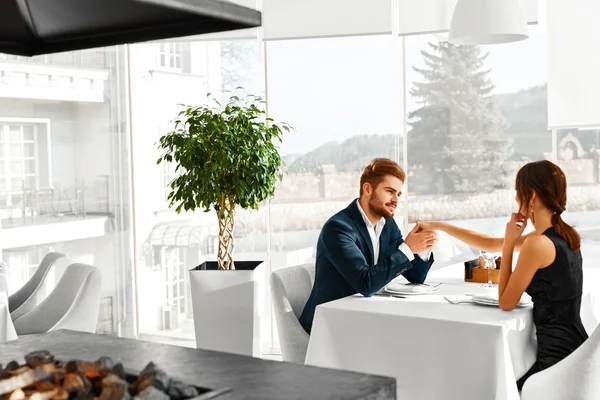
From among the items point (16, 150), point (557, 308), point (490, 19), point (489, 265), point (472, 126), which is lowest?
point (557, 308)

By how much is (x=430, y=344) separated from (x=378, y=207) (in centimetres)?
97

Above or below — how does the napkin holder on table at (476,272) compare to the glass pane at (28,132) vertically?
below

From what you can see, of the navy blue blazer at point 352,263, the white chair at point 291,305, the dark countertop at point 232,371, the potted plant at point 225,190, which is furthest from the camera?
the potted plant at point 225,190

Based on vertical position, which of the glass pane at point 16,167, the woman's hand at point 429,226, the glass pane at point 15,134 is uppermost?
the glass pane at point 15,134

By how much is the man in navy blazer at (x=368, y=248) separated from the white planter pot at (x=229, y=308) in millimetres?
925

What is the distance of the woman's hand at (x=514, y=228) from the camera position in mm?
3359

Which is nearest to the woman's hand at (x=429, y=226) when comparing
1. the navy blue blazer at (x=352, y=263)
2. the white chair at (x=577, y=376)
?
the navy blue blazer at (x=352, y=263)

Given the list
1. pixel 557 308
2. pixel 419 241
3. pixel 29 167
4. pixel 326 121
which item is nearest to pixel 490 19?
pixel 419 241

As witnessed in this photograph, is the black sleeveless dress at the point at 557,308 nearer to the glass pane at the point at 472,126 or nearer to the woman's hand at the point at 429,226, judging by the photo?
the woman's hand at the point at 429,226

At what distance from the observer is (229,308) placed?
481 centimetres

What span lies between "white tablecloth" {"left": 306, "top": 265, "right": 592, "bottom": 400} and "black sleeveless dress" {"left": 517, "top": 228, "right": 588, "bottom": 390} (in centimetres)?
7

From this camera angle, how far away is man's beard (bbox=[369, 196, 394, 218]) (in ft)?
12.7

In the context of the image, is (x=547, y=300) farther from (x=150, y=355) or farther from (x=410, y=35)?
(x=410, y=35)

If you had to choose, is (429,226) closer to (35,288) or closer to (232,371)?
(232,371)
